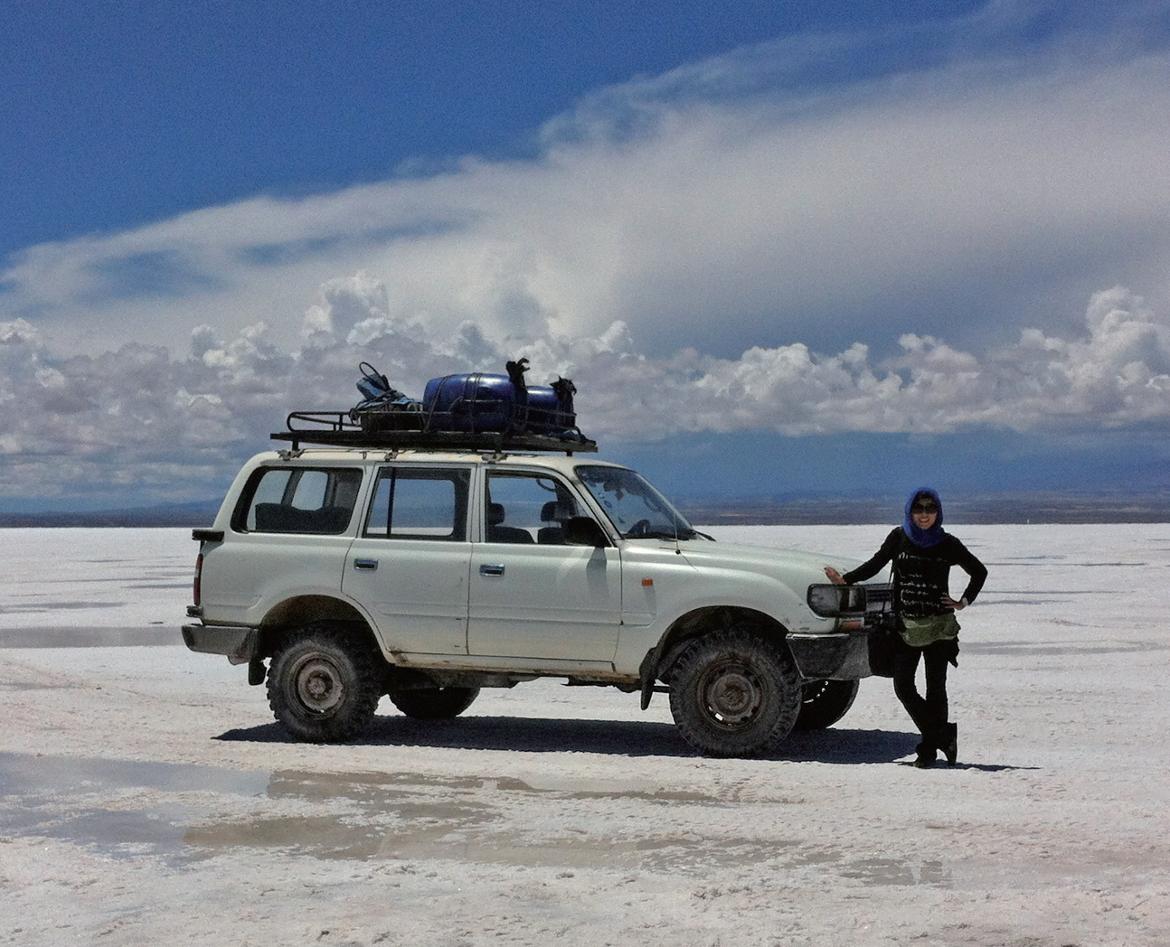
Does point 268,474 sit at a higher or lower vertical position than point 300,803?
higher

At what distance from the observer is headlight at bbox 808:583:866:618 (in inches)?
369

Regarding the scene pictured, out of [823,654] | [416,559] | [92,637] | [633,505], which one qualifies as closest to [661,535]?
[633,505]

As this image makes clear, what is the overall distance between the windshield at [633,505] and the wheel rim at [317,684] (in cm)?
222

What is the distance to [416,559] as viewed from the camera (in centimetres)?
1014

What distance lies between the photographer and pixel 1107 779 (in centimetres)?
862

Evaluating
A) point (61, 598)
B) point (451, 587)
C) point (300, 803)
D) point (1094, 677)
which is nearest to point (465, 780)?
point (300, 803)

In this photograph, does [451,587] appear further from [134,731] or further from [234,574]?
[134,731]

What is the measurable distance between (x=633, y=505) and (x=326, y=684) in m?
2.48

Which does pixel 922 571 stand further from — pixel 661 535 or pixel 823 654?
pixel 661 535

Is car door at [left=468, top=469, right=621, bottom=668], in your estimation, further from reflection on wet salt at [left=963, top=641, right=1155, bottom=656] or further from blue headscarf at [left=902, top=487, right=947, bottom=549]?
reflection on wet salt at [left=963, top=641, right=1155, bottom=656]

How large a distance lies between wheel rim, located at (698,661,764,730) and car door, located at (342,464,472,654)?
1727mm

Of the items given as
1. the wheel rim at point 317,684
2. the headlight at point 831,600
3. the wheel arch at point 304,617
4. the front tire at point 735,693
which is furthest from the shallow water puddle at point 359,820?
the headlight at point 831,600

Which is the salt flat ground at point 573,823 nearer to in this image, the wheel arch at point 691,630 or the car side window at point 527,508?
the wheel arch at point 691,630

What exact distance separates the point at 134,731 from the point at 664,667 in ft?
13.0
